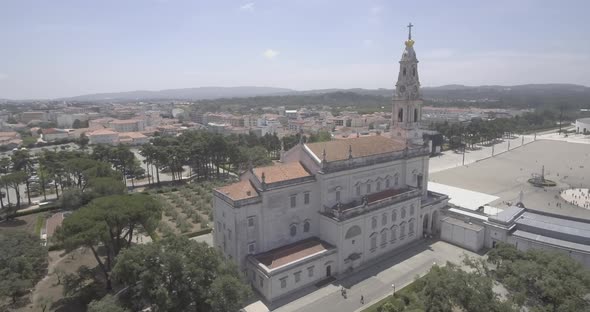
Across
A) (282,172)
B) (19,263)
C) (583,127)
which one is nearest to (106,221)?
(19,263)

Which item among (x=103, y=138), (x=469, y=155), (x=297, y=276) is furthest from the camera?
(x=103, y=138)

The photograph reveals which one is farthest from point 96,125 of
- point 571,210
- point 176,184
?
point 571,210

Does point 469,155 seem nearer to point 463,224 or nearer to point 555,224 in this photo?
point 555,224

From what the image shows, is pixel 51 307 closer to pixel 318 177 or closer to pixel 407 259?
pixel 318 177

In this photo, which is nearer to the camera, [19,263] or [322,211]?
[19,263]

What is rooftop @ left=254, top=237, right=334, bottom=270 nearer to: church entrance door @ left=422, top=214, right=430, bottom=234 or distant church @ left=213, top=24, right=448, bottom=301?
distant church @ left=213, top=24, right=448, bottom=301

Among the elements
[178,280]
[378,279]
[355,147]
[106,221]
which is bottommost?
[378,279]

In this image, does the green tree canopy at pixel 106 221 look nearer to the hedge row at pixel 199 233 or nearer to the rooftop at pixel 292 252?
the hedge row at pixel 199 233
